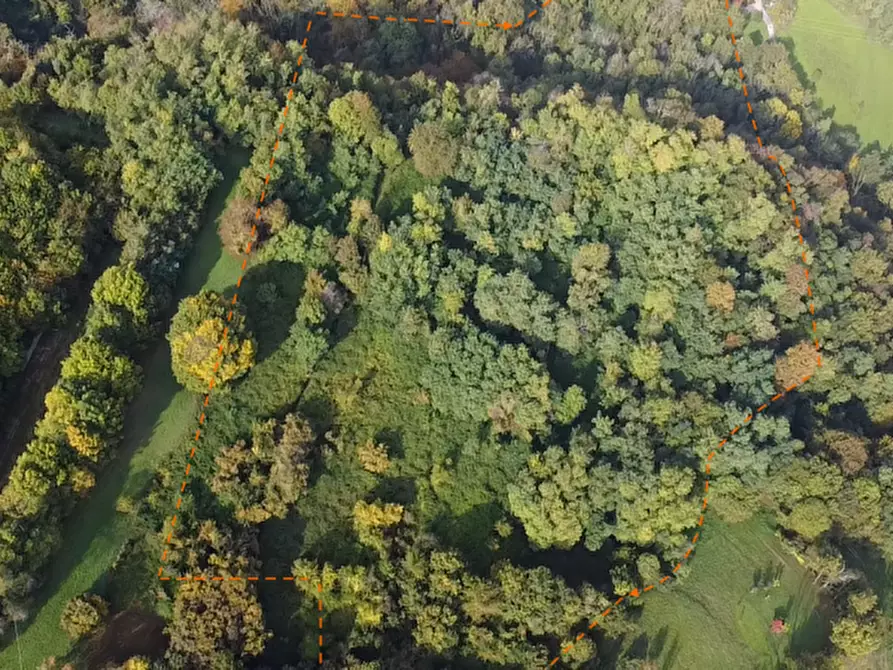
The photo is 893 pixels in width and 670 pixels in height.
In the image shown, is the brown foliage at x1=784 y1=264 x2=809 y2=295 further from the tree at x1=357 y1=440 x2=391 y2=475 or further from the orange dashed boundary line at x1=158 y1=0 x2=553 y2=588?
the orange dashed boundary line at x1=158 y1=0 x2=553 y2=588

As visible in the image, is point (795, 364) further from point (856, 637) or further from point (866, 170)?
point (866, 170)

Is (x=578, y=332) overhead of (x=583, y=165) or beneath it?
beneath

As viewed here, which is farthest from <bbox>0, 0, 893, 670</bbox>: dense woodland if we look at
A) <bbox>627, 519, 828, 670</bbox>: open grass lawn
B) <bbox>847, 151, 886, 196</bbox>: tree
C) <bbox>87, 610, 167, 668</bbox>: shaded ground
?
<bbox>847, 151, 886, 196</bbox>: tree

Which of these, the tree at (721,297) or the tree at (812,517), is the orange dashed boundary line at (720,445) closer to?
the tree at (812,517)

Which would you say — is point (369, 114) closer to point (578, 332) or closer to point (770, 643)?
point (578, 332)

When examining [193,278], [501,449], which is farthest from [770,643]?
[193,278]

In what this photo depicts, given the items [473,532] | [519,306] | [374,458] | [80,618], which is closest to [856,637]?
[473,532]
